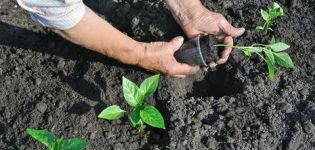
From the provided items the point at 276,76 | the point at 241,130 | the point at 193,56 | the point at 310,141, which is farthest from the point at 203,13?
the point at 310,141

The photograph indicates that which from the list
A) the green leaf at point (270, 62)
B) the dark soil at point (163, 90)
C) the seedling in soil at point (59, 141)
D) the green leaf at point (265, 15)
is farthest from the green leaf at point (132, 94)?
the green leaf at point (265, 15)

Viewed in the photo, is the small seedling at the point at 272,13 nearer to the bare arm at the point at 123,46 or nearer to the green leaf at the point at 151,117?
the bare arm at the point at 123,46

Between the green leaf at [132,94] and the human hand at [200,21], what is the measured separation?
420 millimetres

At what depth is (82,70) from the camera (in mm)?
2250

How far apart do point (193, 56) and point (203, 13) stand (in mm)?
287

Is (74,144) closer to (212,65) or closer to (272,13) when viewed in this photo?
(212,65)

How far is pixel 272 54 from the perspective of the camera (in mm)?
2064

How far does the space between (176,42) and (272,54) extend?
42 centimetres

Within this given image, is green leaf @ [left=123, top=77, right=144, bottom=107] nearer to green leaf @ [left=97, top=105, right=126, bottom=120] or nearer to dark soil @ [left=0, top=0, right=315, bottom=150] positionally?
green leaf @ [left=97, top=105, right=126, bottom=120]

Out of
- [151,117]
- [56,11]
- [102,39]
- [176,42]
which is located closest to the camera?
[56,11]

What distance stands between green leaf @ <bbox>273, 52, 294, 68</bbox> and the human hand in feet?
0.74

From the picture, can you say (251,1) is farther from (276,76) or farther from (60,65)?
(60,65)

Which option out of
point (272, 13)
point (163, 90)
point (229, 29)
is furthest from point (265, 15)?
point (163, 90)

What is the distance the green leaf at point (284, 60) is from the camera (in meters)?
2.01
